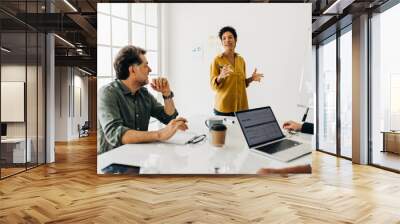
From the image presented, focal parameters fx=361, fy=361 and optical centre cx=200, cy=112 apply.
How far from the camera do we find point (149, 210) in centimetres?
370

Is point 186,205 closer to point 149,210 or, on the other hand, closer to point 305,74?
point 149,210

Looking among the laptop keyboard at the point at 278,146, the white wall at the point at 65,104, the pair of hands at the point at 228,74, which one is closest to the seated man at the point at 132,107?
the pair of hands at the point at 228,74

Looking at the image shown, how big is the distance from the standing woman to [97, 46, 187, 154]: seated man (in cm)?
64

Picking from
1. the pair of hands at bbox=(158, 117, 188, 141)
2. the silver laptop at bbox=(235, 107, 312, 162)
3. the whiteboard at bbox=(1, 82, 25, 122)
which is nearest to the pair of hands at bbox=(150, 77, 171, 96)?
the pair of hands at bbox=(158, 117, 188, 141)

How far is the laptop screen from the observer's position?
4.97 metres

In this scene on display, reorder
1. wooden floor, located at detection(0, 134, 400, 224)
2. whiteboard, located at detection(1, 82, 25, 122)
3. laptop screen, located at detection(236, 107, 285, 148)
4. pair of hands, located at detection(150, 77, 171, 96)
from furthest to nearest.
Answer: whiteboard, located at detection(1, 82, 25, 122) < pair of hands, located at detection(150, 77, 171, 96) < laptop screen, located at detection(236, 107, 285, 148) < wooden floor, located at detection(0, 134, 400, 224)

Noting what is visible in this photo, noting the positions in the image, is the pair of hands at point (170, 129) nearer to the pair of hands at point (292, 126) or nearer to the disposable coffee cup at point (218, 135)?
the disposable coffee cup at point (218, 135)

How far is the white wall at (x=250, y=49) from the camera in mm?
5121

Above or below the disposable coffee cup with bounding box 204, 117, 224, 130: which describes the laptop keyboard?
below

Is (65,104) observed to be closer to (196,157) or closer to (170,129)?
(170,129)

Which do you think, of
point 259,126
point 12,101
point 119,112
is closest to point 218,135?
point 259,126

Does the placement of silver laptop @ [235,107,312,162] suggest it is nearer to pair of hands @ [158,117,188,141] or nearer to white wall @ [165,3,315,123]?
white wall @ [165,3,315,123]

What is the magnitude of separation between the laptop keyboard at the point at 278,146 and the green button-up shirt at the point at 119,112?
5.49 feet

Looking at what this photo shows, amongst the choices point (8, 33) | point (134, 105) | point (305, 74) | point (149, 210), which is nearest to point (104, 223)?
point (149, 210)
